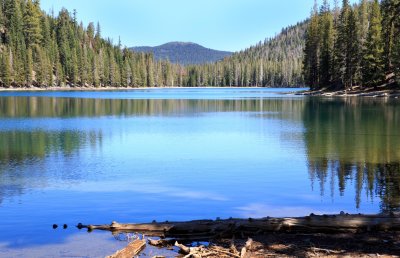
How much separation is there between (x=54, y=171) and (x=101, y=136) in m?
13.9

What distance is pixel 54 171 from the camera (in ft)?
70.4

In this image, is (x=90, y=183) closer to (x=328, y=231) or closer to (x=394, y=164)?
(x=328, y=231)

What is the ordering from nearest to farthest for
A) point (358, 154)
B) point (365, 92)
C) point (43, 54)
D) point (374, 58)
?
point (358, 154) → point (374, 58) → point (365, 92) → point (43, 54)

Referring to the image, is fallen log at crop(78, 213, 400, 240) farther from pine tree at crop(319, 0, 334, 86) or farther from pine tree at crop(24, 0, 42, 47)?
pine tree at crop(24, 0, 42, 47)

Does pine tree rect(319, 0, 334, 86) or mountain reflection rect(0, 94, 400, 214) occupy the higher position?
pine tree rect(319, 0, 334, 86)

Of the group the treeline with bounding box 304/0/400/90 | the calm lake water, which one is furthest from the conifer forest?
the calm lake water

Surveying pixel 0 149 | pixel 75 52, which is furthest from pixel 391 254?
pixel 75 52

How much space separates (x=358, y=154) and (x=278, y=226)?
16.7 m

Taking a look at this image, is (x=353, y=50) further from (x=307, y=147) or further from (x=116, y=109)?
(x=307, y=147)

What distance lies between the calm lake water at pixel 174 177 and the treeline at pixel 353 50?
4851cm

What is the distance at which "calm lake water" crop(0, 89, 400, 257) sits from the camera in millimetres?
14023

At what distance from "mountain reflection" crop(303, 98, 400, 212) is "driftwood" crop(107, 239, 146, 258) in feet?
26.1

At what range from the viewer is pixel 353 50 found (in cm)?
9112

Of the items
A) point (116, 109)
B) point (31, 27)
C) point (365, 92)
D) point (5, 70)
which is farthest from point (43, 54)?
point (365, 92)
